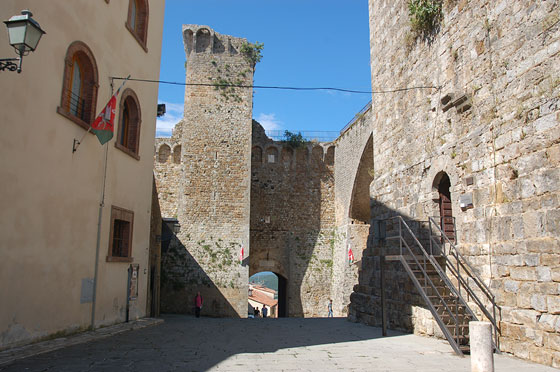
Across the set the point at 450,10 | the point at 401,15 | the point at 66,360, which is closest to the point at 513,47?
the point at 450,10

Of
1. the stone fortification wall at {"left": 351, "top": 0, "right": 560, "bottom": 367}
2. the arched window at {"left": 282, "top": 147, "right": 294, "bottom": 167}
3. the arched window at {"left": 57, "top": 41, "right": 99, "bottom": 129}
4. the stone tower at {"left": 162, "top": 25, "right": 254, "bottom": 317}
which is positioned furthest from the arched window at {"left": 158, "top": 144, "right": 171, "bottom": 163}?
the stone fortification wall at {"left": 351, "top": 0, "right": 560, "bottom": 367}

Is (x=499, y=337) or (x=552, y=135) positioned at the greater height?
(x=552, y=135)

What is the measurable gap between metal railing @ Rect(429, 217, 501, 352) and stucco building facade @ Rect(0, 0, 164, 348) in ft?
20.1

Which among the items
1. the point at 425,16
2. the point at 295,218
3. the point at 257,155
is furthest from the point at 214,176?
the point at 425,16

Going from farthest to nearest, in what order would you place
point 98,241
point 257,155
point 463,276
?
point 257,155
point 98,241
point 463,276

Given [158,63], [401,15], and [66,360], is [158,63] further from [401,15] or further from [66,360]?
[66,360]

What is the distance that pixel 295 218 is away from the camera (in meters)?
23.7

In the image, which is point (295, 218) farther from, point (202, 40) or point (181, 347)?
point (181, 347)

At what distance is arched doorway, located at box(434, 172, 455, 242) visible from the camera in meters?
8.09

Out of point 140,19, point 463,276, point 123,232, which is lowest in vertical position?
point 463,276

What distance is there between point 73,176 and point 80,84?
1.87 metres

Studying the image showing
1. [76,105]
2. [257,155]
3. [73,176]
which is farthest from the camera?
[257,155]

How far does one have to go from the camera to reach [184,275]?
794 inches

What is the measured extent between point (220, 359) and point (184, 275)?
15.1 m
